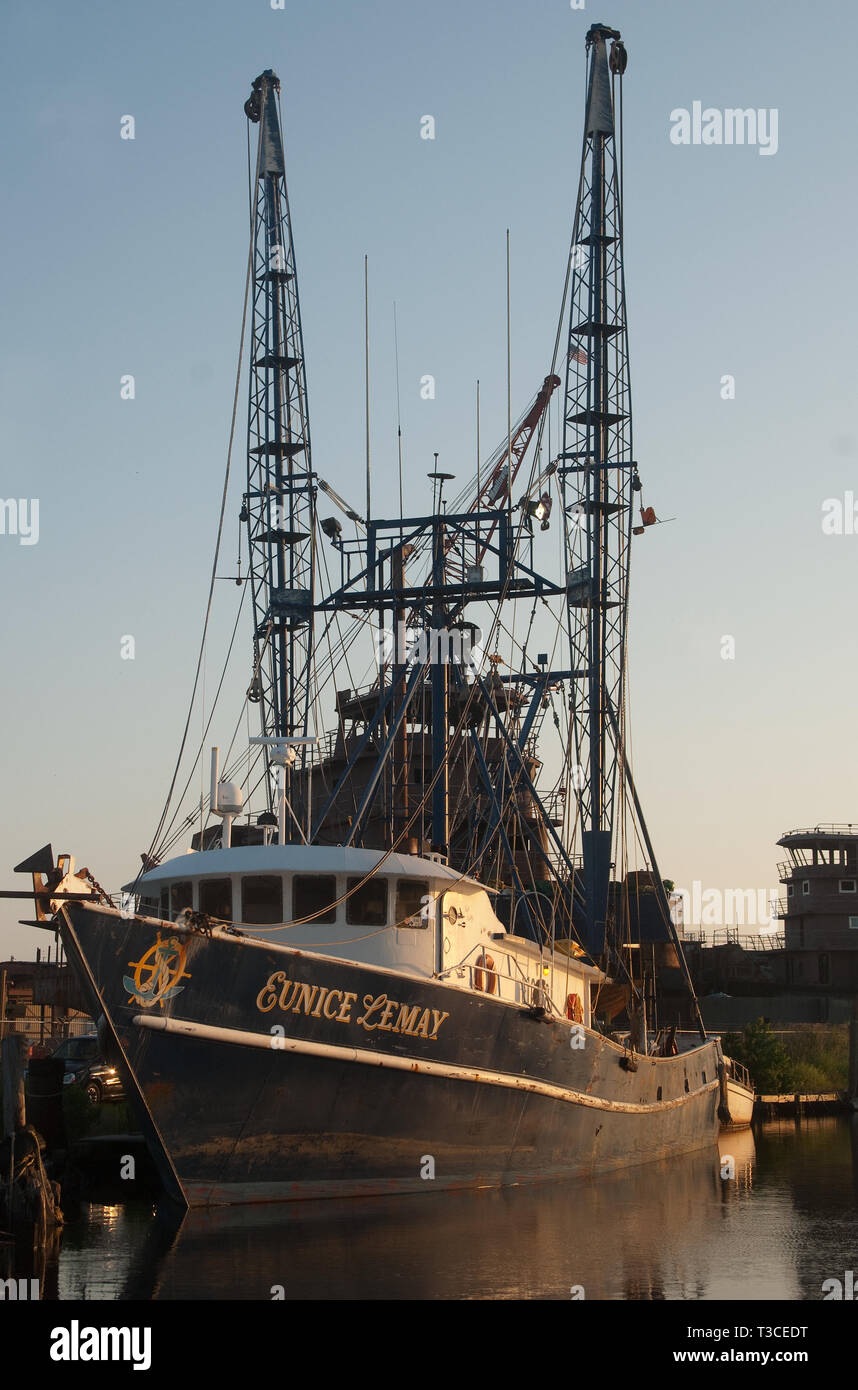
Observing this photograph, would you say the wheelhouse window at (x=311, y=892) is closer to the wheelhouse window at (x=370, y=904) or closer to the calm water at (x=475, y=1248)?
the wheelhouse window at (x=370, y=904)

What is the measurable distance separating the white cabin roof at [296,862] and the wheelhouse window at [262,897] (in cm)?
32

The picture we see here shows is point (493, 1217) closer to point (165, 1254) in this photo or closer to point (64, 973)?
point (165, 1254)

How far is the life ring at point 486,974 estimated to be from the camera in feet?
88.5

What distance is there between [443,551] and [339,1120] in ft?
57.6

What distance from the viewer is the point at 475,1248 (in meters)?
21.5

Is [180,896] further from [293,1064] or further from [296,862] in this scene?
[293,1064]

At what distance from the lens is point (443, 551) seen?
123ft

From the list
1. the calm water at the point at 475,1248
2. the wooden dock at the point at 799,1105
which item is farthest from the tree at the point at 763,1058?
the calm water at the point at 475,1248

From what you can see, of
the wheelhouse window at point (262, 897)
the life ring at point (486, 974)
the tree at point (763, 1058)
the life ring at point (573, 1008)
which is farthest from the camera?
the tree at point (763, 1058)

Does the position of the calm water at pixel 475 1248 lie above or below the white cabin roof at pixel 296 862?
below

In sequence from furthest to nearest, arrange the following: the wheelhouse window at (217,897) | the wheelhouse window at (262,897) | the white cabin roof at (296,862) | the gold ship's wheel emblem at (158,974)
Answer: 1. the wheelhouse window at (217,897)
2. the wheelhouse window at (262,897)
3. the white cabin roof at (296,862)
4. the gold ship's wheel emblem at (158,974)

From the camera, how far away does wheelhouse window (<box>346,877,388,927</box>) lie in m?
25.5

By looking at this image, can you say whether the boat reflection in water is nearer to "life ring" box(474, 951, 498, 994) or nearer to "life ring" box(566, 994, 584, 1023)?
"life ring" box(474, 951, 498, 994)
